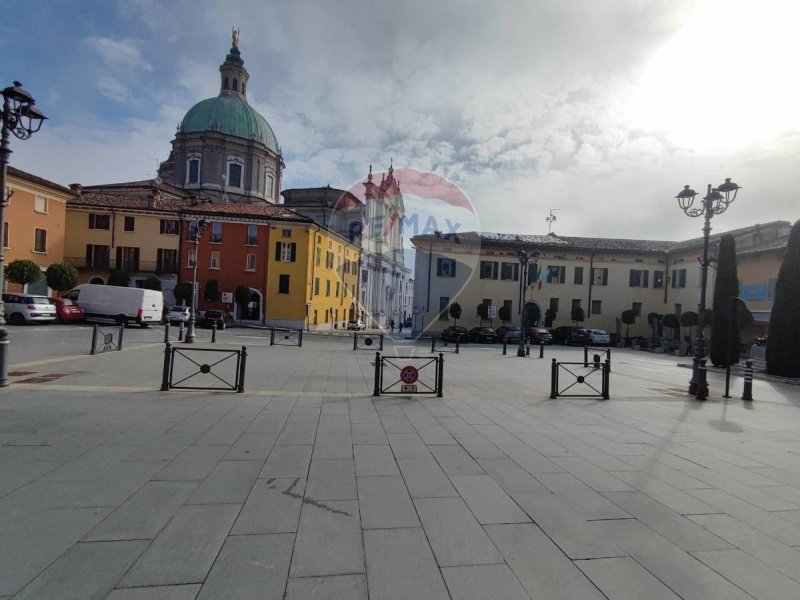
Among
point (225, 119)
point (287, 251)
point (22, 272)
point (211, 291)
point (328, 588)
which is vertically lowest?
point (328, 588)

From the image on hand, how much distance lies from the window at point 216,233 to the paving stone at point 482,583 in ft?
130

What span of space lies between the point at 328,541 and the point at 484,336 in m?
30.0

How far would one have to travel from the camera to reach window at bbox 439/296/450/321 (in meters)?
37.7

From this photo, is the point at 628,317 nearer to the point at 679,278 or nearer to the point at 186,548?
the point at 679,278

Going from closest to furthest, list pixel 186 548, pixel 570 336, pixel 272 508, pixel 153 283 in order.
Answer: pixel 186 548
pixel 272 508
pixel 570 336
pixel 153 283

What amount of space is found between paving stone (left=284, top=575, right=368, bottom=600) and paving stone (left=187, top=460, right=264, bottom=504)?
151 centimetres

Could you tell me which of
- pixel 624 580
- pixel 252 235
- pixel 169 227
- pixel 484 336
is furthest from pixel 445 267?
pixel 624 580

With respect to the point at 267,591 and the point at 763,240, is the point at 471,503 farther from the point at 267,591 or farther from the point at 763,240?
the point at 763,240

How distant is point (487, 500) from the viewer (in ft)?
14.2

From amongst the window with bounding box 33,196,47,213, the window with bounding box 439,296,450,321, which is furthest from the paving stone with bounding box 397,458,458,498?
the window with bounding box 33,196,47,213

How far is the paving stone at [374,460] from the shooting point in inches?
197

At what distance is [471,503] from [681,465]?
3.43 metres

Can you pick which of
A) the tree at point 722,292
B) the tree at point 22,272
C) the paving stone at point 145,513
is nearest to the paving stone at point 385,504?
the paving stone at point 145,513

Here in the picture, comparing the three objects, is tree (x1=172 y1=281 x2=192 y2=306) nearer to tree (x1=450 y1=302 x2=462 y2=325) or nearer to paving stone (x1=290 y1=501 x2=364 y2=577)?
tree (x1=450 y1=302 x2=462 y2=325)
